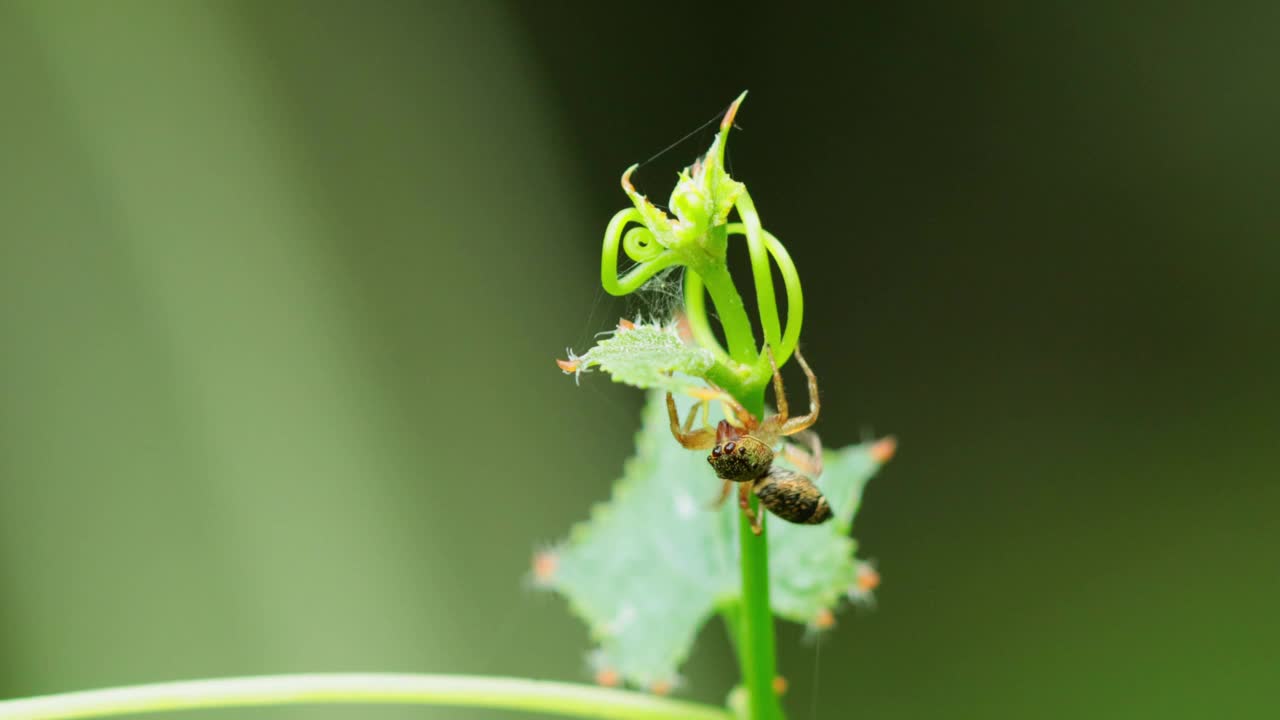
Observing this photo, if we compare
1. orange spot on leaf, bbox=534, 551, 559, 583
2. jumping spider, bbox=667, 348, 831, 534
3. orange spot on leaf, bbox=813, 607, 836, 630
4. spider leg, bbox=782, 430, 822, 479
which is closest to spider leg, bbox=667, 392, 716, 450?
jumping spider, bbox=667, 348, 831, 534

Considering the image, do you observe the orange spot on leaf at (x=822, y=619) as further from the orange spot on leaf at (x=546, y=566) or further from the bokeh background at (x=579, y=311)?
the bokeh background at (x=579, y=311)

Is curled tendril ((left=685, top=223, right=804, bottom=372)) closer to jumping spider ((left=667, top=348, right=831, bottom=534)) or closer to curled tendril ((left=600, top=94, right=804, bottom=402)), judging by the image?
curled tendril ((left=600, top=94, right=804, bottom=402))

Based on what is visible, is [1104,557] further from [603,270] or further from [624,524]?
[603,270]

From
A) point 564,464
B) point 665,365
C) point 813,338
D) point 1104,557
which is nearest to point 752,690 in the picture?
point 665,365

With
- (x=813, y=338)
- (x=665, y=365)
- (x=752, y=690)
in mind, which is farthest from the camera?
(x=813, y=338)

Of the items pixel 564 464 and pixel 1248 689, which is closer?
pixel 1248 689

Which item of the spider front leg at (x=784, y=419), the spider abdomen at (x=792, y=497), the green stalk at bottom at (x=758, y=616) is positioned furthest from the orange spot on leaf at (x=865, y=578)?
the green stalk at bottom at (x=758, y=616)
